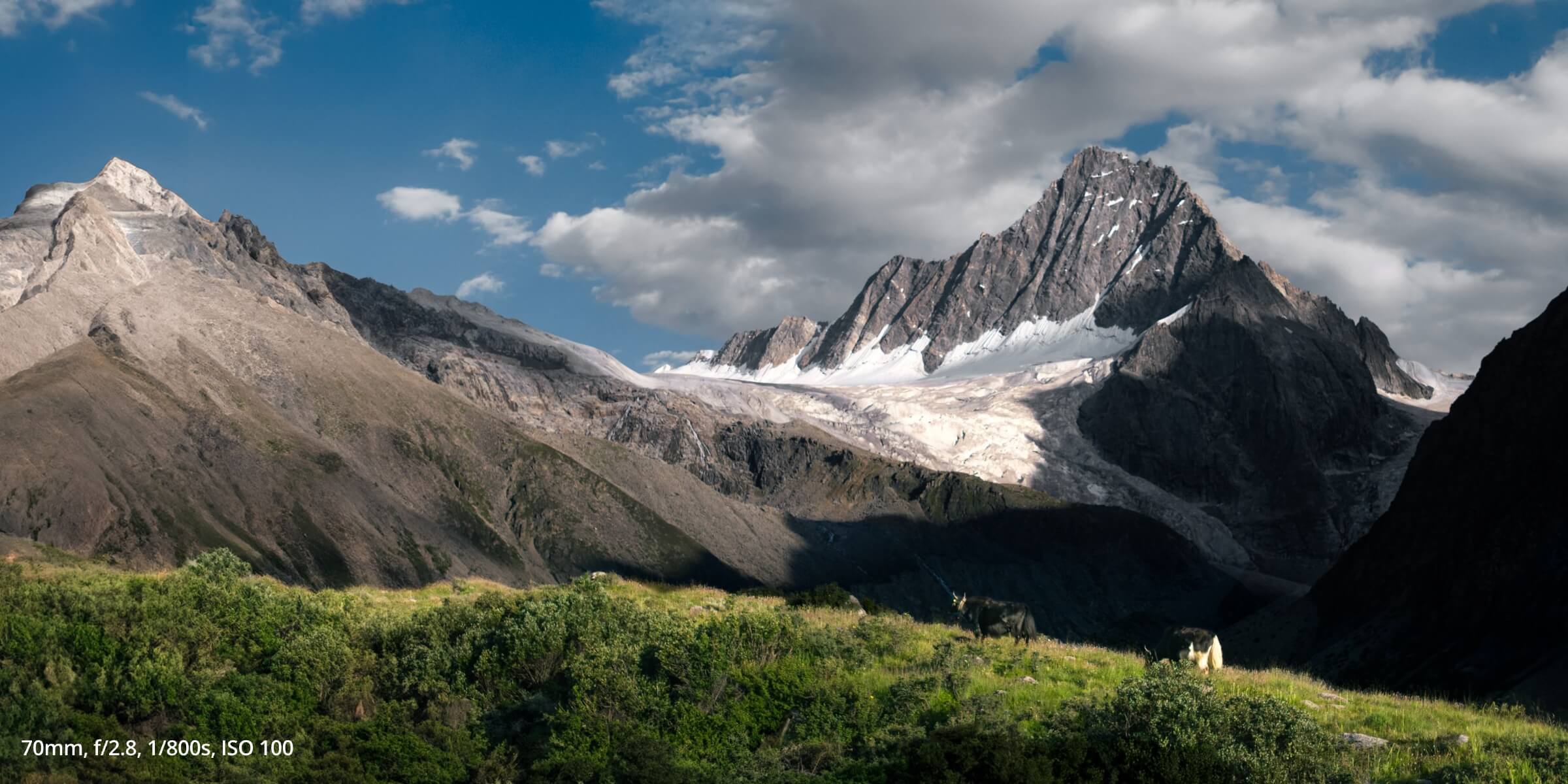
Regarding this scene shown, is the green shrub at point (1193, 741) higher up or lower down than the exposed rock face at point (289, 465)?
lower down

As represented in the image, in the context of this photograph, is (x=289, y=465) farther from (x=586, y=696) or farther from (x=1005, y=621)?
(x=586, y=696)

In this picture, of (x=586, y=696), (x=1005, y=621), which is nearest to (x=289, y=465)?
(x=1005, y=621)

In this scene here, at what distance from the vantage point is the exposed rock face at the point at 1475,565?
88.0 meters

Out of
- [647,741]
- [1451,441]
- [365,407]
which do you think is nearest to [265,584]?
[647,741]

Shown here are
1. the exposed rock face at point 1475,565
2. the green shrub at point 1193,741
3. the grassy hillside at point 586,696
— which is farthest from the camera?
the exposed rock face at point 1475,565

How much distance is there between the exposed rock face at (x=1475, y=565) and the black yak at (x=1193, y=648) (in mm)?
30272

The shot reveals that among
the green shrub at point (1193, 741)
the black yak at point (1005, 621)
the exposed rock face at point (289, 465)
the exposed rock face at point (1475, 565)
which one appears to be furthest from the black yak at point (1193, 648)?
the exposed rock face at point (289, 465)

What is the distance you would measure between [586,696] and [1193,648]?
754 inches

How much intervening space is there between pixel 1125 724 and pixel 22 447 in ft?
333

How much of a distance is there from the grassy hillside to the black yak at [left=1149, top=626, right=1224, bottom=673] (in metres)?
1.80

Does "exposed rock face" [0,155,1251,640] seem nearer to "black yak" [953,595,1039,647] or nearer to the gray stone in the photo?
"black yak" [953,595,1039,647]

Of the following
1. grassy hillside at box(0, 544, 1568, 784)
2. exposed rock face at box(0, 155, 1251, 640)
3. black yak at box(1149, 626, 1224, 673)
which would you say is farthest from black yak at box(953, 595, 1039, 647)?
exposed rock face at box(0, 155, 1251, 640)

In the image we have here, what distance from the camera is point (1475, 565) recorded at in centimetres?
10056

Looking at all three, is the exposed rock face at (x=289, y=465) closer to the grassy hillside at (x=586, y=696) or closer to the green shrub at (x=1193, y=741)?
the grassy hillside at (x=586, y=696)
